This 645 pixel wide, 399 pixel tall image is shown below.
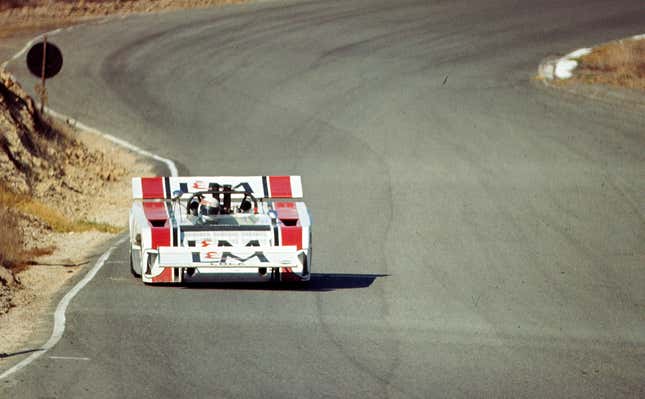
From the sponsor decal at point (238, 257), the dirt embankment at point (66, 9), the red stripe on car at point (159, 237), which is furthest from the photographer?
the dirt embankment at point (66, 9)

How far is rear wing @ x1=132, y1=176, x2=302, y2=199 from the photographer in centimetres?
1688

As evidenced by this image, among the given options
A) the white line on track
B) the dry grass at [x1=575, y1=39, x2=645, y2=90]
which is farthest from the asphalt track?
the dry grass at [x1=575, y1=39, x2=645, y2=90]

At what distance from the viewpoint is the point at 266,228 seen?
15562mm

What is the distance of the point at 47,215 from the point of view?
72.6 ft

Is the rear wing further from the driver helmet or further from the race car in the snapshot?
the driver helmet

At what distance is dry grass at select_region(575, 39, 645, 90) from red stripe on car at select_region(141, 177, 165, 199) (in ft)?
61.3

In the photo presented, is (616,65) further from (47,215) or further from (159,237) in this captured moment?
(159,237)

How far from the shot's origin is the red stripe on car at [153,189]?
16906 mm

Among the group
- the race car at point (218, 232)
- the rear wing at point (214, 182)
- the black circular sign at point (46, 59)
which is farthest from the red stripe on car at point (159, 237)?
the black circular sign at point (46, 59)

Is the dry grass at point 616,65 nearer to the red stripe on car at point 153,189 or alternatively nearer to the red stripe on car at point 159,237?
the red stripe on car at point 153,189

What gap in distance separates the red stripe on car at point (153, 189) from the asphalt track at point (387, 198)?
1080mm

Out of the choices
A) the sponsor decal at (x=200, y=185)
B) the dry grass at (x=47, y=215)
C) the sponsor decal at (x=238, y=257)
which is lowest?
the dry grass at (x=47, y=215)

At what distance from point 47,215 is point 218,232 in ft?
24.9

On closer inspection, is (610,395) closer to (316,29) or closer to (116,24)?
(316,29)
